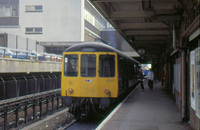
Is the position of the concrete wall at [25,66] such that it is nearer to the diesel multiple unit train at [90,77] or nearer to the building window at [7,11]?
the diesel multiple unit train at [90,77]

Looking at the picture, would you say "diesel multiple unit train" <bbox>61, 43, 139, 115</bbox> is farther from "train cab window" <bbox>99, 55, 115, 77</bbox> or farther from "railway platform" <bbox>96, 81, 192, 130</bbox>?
"railway platform" <bbox>96, 81, 192, 130</bbox>

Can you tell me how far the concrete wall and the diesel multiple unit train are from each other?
10.9ft

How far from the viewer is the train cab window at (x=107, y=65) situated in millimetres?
11797

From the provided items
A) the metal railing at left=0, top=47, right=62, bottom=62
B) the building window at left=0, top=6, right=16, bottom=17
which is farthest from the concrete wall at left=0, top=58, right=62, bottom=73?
the building window at left=0, top=6, right=16, bottom=17

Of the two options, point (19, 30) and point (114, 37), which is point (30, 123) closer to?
point (19, 30)

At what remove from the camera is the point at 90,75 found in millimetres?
11703

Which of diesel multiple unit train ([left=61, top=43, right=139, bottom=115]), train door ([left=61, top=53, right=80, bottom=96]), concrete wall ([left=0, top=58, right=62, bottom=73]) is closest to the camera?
diesel multiple unit train ([left=61, top=43, right=139, bottom=115])

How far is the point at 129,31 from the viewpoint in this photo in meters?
15.3

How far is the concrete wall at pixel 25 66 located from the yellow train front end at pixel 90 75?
3.34 m

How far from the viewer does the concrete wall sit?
13623mm

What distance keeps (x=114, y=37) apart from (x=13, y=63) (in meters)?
38.9

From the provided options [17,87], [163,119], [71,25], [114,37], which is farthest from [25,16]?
[163,119]

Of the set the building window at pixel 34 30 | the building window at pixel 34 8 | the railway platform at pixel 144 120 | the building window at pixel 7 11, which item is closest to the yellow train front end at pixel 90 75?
the railway platform at pixel 144 120

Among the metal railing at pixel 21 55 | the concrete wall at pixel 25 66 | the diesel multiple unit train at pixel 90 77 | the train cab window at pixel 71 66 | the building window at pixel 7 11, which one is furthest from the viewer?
the building window at pixel 7 11
